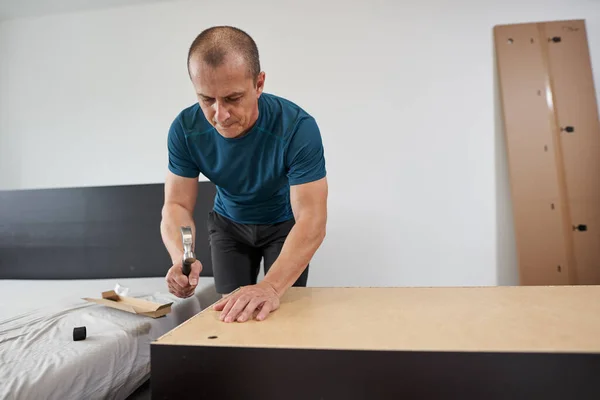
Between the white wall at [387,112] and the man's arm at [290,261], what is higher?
the white wall at [387,112]

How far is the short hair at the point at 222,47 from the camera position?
0.86 meters

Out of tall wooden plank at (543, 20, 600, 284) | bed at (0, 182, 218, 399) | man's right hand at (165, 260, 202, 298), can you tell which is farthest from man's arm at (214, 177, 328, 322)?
tall wooden plank at (543, 20, 600, 284)

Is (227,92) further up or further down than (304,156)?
further up

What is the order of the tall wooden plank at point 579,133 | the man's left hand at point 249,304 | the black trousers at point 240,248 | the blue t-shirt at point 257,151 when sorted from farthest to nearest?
the tall wooden plank at point 579,133 < the black trousers at point 240,248 < the blue t-shirt at point 257,151 < the man's left hand at point 249,304

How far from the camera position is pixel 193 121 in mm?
1119

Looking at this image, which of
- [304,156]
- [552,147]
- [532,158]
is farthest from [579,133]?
[304,156]

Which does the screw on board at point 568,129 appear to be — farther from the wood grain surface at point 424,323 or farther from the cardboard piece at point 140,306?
the cardboard piece at point 140,306

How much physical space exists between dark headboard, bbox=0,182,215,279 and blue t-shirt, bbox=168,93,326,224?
1.08 meters

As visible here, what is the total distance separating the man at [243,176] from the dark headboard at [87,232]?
0.96 meters

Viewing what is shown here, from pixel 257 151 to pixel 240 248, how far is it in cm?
→ 38

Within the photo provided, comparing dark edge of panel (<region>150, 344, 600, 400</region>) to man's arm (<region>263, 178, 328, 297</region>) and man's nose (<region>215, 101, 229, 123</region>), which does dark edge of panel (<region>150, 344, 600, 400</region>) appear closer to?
man's arm (<region>263, 178, 328, 297</region>)

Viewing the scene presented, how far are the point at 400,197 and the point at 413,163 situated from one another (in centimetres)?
22

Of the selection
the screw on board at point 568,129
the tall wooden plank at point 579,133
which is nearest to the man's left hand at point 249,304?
the tall wooden plank at point 579,133

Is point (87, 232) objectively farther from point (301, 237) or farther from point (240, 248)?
point (301, 237)
